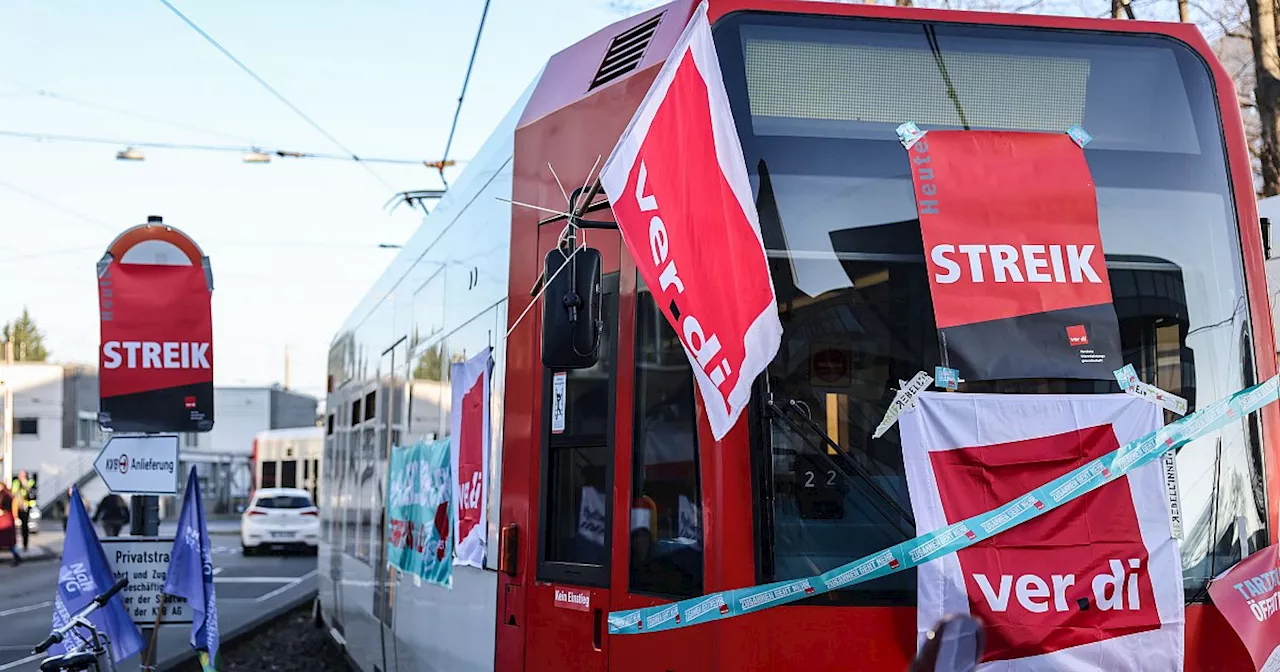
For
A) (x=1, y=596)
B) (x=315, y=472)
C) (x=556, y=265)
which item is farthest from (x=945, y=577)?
(x=315, y=472)

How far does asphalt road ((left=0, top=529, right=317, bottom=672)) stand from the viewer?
634 inches

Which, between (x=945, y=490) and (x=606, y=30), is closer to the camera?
(x=945, y=490)

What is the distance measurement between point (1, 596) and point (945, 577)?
75.2ft

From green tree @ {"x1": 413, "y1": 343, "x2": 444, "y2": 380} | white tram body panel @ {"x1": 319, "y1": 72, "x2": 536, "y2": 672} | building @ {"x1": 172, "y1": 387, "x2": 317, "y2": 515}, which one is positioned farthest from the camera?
building @ {"x1": 172, "y1": 387, "x2": 317, "y2": 515}

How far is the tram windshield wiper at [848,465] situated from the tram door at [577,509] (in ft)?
2.41

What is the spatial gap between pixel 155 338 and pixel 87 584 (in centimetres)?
185

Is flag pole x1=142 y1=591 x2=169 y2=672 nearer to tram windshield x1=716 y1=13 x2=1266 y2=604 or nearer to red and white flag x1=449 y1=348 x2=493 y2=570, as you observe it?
red and white flag x1=449 y1=348 x2=493 y2=570

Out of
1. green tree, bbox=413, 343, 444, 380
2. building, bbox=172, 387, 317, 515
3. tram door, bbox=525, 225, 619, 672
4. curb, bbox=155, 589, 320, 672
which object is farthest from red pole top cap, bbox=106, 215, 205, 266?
building, bbox=172, 387, 317, 515

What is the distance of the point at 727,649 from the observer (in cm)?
431

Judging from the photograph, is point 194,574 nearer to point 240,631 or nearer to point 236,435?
point 240,631

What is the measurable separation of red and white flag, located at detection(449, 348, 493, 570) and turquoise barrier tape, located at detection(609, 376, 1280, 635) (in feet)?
6.06

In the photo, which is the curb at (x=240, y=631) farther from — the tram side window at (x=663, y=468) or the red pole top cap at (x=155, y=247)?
the tram side window at (x=663, y=468)

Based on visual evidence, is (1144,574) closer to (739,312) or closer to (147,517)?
(739,312)

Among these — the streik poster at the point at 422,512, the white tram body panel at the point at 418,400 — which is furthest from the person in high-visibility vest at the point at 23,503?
the streik poster at the point at 422,512
